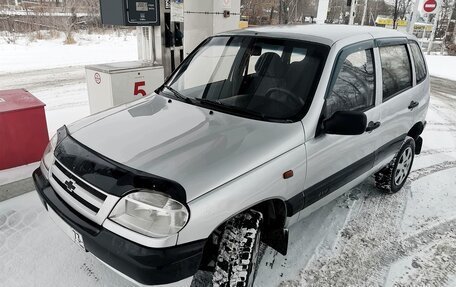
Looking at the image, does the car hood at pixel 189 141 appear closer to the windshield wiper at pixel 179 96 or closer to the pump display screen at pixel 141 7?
the windshield wiper at pixel 179 96

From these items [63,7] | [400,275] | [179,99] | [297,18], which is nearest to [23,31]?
[63,7]

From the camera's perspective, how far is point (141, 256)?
171 cm

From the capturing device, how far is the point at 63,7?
75.4ft

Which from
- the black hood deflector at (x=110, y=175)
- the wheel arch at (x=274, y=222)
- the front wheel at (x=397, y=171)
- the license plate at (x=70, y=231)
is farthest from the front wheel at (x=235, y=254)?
the front wheel at (x=397, y=171)

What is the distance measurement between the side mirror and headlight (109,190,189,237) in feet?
3.91

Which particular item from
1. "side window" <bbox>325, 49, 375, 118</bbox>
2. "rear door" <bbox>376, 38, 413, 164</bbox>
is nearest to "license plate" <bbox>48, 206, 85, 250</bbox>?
"side window" <bbox>325, 49, 375, 118</bbox>

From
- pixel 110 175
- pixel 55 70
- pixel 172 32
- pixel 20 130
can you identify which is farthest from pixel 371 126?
pixel 55 70

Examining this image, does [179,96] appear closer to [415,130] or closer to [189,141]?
[189,141]

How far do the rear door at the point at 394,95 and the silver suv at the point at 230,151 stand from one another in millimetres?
19

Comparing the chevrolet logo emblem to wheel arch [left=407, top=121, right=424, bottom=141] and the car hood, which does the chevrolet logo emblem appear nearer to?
the car hood

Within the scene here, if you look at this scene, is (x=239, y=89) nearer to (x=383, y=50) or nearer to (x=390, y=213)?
(x=383, y=50)

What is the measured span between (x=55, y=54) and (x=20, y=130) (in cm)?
1237

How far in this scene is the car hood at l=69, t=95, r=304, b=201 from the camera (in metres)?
1.91

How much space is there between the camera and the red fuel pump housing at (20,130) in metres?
3.42
